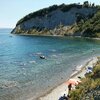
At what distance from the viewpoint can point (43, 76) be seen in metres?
56.2

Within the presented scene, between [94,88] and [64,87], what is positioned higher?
[94,88]

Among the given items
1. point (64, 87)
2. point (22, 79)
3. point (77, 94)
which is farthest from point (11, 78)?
point (77, 94)

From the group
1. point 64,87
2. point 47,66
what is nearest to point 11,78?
point 64,87

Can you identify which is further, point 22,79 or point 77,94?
point 22,79

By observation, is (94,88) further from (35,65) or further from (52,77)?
(35,65)

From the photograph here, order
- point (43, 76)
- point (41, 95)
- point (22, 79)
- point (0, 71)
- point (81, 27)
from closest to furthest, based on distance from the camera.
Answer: point (41, 95), point (22, 79), point (43, 76), point (0, 71), point (81, 27)

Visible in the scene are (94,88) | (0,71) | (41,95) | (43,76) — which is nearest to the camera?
(94,88)

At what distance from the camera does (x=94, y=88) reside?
109ft

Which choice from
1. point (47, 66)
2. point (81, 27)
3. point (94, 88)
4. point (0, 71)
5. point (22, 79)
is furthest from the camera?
point (81, 27)

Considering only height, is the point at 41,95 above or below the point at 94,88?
below

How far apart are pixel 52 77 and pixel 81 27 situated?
14330 cm

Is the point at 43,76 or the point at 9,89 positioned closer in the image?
the point at 9,89

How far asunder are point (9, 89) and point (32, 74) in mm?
12270

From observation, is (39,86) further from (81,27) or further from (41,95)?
(81,27)
